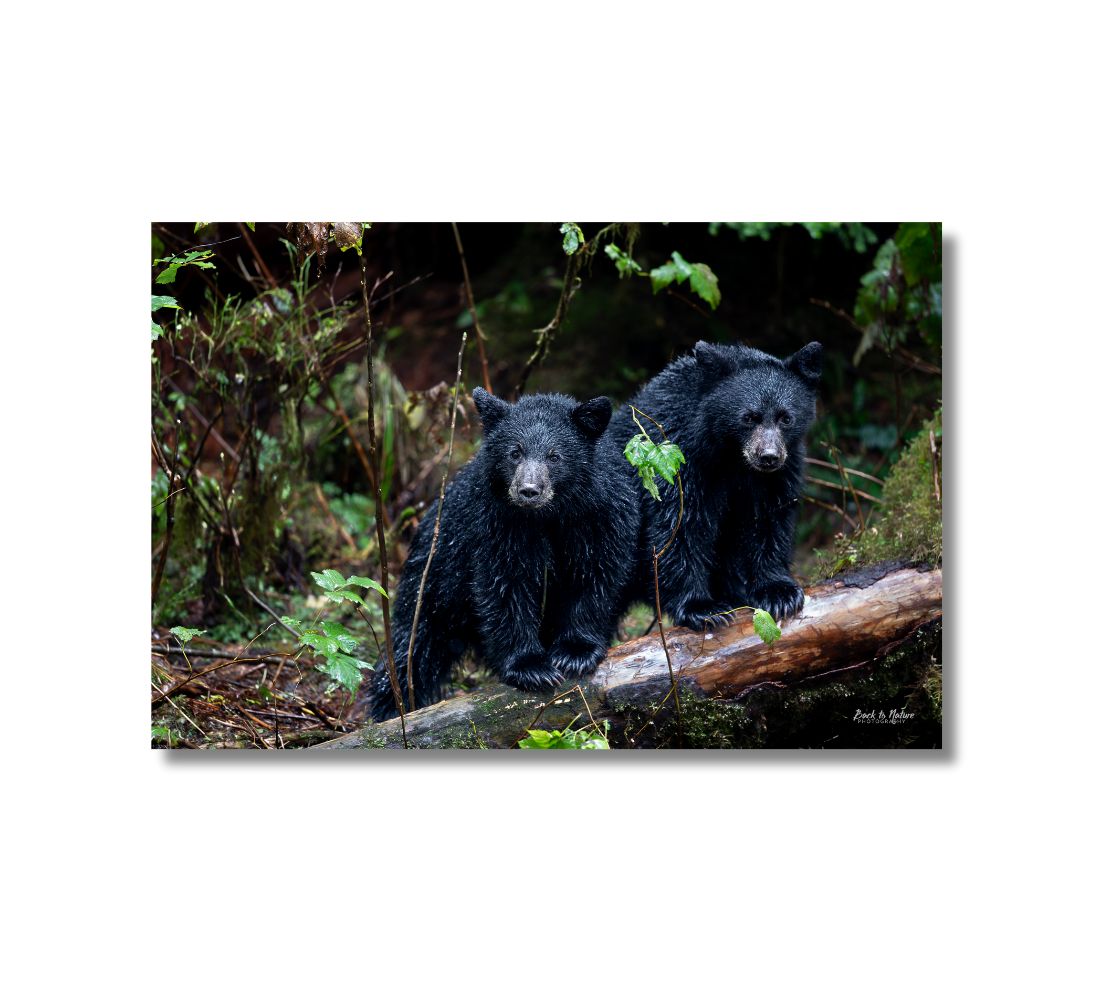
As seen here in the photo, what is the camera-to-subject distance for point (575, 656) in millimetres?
4410

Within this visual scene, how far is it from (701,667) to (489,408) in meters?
1.32

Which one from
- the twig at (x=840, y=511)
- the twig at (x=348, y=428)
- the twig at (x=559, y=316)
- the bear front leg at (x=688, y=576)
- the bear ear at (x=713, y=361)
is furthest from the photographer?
the twig at (x=348, y=428)

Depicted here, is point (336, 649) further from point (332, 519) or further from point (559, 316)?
point (559, 316)

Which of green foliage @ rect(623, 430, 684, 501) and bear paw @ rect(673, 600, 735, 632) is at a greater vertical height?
green foliage @ rect(623, 430, 684, 501)

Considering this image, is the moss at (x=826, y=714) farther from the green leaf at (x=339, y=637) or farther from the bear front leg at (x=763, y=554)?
the green leaf at (x=339, y=637)

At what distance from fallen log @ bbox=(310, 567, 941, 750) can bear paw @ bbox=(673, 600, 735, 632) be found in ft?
0.10

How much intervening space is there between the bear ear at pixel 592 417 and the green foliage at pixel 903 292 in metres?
1.60

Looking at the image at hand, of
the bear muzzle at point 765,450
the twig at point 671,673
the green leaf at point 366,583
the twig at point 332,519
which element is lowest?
the twig at point 671,673

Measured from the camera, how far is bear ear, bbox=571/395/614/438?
171 inches

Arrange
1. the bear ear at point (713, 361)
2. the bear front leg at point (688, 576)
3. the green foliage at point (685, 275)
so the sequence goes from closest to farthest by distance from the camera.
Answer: the bear front leg at point (688, 576)
the bear ear at point (713, 361)
the green foliage at point (685, 275)

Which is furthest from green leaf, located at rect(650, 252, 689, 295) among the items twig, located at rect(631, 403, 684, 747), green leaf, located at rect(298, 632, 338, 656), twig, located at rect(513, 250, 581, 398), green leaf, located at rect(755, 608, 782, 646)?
green leaf, located at rect(298, 632, 338, 656)

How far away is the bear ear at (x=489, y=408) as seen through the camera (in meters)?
4.41

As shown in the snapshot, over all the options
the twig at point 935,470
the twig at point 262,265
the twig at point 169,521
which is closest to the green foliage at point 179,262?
the twig at point 262,265

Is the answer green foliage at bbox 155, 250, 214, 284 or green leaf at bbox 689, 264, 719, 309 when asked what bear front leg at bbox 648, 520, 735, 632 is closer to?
green leaf at bbox 689, 264, 719, 309
